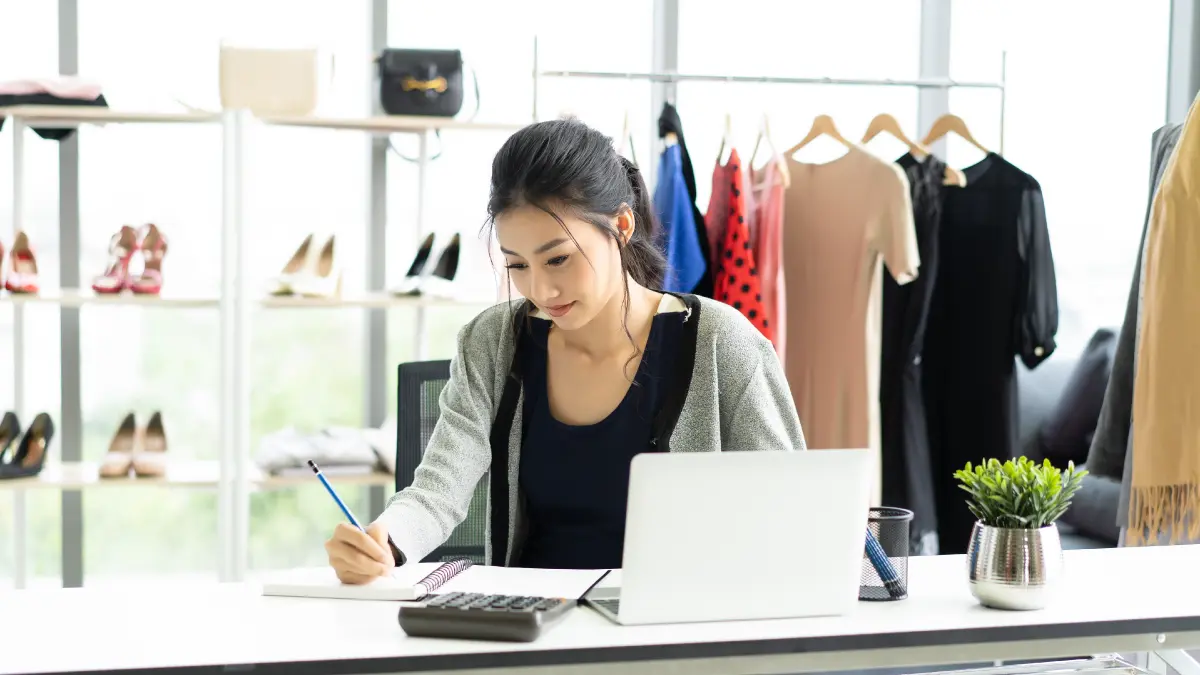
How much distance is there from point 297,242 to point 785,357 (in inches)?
61.3

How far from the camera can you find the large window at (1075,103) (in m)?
3.71

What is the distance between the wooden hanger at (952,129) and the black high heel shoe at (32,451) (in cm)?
241

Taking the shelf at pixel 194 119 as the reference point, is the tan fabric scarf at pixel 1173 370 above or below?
below

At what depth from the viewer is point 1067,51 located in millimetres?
3791

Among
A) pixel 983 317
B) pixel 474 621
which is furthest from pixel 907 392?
pixel 474 621

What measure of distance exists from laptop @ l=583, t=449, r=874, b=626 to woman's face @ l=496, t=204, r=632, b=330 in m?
0.50

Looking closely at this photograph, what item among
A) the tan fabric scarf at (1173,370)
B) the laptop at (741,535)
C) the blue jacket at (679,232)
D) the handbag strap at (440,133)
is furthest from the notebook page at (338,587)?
the handbag strap at (440,133)

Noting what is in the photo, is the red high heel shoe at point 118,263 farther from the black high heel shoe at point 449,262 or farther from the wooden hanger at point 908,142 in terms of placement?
the wooden hanger at point 908,142

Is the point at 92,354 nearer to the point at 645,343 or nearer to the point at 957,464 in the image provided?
the point at 645,343

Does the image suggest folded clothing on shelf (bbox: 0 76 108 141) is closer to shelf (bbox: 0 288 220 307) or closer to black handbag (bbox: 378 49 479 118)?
shelf (bbox: 0 288 220 307)

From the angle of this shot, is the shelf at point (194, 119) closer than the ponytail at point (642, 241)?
No

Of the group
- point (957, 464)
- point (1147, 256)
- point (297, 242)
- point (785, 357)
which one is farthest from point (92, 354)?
point (1147, 256)

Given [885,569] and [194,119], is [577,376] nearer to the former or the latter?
[885,569]

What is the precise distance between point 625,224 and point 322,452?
61.9 inches
